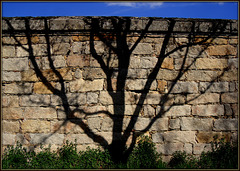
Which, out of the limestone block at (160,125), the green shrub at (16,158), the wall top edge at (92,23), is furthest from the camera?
the limestone block at (160,125)

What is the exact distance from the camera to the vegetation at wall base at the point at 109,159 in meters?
3.08

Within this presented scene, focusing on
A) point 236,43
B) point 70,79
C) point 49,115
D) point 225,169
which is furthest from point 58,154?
point 236,43

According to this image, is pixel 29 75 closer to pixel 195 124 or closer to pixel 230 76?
pixel 195 124

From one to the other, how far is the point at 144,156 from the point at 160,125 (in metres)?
0.68

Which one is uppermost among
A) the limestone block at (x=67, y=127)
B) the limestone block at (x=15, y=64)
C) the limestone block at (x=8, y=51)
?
the limestone block at (x=8, y=51)

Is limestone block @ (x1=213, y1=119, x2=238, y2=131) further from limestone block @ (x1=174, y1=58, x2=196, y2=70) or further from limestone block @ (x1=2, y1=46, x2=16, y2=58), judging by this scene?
limestone block @ (x1=2, y1=46, x2=16, y2=58)

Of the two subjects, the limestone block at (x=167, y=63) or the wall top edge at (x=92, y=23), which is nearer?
the wall top edge at (x=92, y=23)

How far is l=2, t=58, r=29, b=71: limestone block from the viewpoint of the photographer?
331cm

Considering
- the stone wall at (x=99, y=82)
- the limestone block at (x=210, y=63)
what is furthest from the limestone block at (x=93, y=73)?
the limestone block at (x=210, y=63)

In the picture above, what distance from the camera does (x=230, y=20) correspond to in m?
3.40

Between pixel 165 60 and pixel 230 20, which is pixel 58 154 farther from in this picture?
pixel 230 20

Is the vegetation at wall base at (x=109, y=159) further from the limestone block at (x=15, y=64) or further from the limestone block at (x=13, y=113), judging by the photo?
the limestone block at (x=15, y=64)

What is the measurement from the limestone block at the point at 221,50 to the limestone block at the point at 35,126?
11.9ft

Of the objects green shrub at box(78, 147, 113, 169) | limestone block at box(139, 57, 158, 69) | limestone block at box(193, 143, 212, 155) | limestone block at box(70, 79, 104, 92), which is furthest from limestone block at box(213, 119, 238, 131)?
limestone block at box(70, 79, 104, 92)
